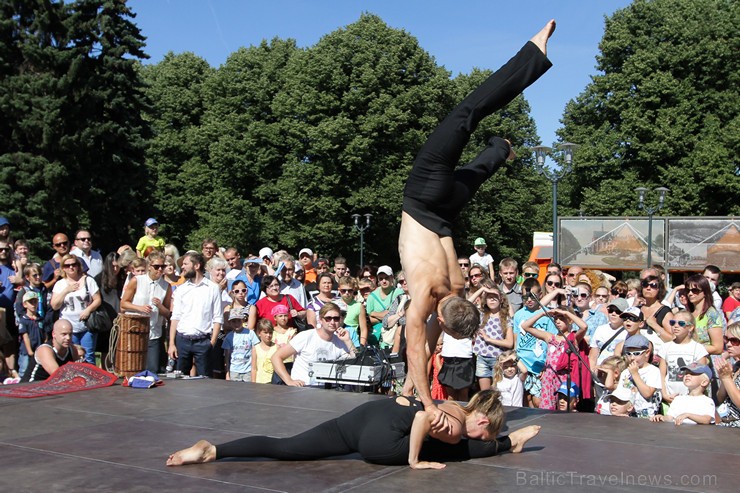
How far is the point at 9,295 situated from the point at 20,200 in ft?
55.7

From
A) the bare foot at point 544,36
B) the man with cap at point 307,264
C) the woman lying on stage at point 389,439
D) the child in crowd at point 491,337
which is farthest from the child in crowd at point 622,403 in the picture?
the man with cap at point 307,264

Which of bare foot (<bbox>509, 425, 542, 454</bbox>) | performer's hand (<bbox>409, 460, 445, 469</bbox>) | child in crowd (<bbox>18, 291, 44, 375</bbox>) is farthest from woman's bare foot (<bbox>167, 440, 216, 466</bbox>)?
child in crowd (<bbox>18, 291, 44, 375</bbox>)

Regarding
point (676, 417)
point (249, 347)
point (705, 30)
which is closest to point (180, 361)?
point (249, 347)

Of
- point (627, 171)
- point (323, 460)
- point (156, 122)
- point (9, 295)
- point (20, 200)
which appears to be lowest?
point (323, 460)

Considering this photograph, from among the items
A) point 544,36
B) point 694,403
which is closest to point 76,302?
point 544,36

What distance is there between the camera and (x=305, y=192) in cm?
3303

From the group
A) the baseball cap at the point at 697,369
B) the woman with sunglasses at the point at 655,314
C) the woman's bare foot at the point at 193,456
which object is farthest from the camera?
the woman with sunglasses at the point at 655,314

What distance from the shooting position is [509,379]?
762cm

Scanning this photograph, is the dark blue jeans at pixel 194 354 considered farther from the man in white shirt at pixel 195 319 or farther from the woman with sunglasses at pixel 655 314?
the woman with sunglasses at pixel 655 314

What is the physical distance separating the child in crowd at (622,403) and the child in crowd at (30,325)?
631 cm

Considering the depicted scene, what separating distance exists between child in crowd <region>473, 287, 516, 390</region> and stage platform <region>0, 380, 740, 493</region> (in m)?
1.60

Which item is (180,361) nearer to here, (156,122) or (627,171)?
(627,171)

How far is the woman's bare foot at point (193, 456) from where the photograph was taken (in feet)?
14.1

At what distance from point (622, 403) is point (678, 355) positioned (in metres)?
0.65
